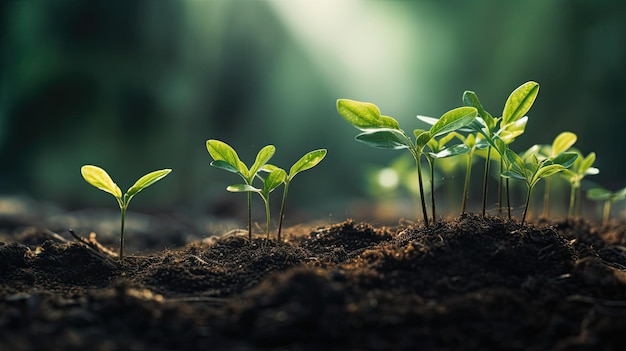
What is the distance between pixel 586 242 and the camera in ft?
6.64

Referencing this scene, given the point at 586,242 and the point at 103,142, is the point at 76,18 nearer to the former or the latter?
the point at 103,142

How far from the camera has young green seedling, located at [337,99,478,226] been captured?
150 cm

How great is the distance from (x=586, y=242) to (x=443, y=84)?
4.69 m

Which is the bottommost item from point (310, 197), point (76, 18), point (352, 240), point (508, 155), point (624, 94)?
point (310, 197)

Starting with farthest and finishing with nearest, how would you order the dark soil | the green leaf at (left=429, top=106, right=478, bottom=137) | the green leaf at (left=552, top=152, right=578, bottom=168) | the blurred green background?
the blurred green background → the green leaf at (left=552, top=152, right=578, bottom=168) → the green leaf at (left=429, top=106, right=478, bottom=137) → the dark soil

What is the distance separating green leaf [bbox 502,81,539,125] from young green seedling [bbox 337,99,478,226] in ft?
0.74

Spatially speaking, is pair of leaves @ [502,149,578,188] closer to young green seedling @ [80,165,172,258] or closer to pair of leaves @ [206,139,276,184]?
pair of leaves @ [206,139,276,184]

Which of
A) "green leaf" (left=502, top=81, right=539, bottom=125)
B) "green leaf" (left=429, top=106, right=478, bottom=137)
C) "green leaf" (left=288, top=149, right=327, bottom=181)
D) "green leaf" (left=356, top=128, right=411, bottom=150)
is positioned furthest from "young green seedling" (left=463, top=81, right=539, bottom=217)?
"green leaf" (left=288, top=149, right=327, bottom=181)

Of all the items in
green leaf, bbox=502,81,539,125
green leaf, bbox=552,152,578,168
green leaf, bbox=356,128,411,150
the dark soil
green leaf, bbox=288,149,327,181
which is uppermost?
green leaf, bbox=502,81,539,125

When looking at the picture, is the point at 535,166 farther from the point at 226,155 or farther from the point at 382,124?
the point at 226,155

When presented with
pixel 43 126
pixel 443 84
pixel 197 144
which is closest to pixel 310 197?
pixel 197 144

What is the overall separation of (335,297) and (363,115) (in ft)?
2.15

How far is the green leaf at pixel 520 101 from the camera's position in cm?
162

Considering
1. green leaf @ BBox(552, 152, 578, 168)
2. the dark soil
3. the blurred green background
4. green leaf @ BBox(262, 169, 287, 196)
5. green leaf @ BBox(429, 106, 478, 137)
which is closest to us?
the dark soil
